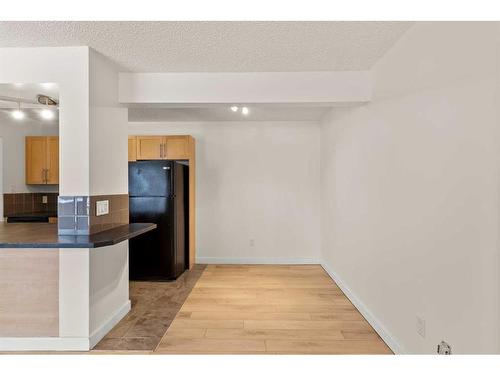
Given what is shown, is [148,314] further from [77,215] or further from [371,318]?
[371,318]

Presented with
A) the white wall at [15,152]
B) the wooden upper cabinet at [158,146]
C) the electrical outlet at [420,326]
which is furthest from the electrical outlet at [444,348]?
the white wall at [15,152]

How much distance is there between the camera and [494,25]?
4.60 ft

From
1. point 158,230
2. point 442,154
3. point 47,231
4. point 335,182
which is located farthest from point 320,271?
point 47,231

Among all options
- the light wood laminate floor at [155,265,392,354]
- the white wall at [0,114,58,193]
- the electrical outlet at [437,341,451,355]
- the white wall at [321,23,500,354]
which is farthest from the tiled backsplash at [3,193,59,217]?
the electrical outlet at [437,341,451,355]

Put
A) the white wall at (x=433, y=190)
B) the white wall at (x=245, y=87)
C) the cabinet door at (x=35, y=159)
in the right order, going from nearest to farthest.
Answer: the white wall at (x=433, y=190) → the white wall at (x=245, y=87) → the cabinet door at (x=35, y=159)

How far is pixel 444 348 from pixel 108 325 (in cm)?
262

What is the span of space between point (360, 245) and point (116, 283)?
2.51 meters

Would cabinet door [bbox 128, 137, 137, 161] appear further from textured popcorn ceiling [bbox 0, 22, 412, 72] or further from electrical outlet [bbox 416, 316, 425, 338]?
electrical outlet [bbox 416, 316, 425, 338]

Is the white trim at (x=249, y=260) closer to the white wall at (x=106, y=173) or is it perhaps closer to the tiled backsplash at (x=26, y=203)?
the white wall at (x=106, y=173)

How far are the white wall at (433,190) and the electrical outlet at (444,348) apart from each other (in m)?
0.04

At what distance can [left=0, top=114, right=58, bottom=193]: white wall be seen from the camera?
4.88 meters

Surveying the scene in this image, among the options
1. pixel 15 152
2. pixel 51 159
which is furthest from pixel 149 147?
pixel 15 152

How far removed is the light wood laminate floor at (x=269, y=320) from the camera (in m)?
2.53

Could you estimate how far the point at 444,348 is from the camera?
1747 millimetres
